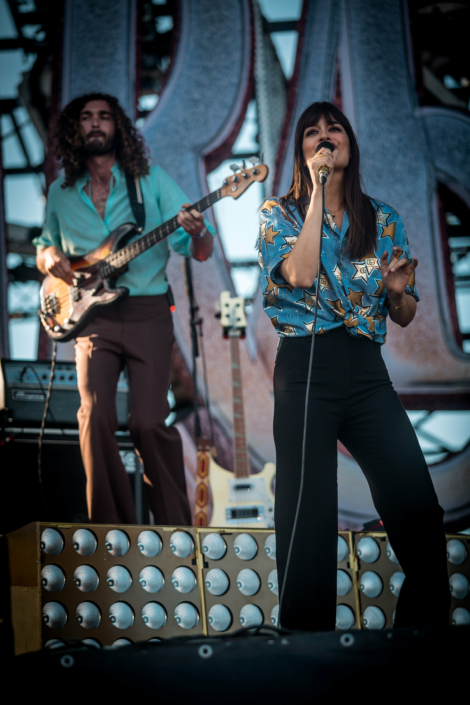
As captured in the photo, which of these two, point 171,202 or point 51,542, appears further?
point 171,202

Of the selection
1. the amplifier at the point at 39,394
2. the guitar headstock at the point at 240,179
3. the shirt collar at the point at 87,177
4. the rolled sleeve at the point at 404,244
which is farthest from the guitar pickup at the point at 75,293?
the rolled sleeve at the point at 404,244

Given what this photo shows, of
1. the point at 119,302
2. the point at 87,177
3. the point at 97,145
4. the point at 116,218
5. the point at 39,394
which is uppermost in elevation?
the point at 97,145

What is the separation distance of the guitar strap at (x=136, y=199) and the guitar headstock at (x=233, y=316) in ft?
3.20

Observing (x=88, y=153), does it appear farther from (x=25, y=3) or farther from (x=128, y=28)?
(x=25, y=3)

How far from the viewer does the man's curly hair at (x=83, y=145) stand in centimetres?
338

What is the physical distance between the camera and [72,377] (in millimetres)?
3420

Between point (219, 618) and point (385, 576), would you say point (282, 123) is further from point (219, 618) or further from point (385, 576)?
point (219, 618)

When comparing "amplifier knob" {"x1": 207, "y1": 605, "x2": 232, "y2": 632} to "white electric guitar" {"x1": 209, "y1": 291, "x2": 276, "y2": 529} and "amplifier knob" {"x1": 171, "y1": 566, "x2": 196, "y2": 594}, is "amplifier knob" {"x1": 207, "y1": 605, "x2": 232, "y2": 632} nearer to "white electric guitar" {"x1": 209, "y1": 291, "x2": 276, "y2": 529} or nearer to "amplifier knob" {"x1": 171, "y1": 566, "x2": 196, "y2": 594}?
"amplifier knob" {"x1": 171, "y1": 566, "x2": 196, "y2": 594}

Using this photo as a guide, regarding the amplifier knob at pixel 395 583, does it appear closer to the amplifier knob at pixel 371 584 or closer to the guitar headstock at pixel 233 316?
the amplifier knob at pixel 371 584

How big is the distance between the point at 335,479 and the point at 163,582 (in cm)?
76

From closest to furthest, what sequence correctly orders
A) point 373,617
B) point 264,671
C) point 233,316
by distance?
1. point 264,671
2. point 373,617
3. point 233,316

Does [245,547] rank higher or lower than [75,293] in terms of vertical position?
lower

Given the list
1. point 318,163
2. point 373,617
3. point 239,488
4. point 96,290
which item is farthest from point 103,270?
point 373,617

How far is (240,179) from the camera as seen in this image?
3.25 meters
